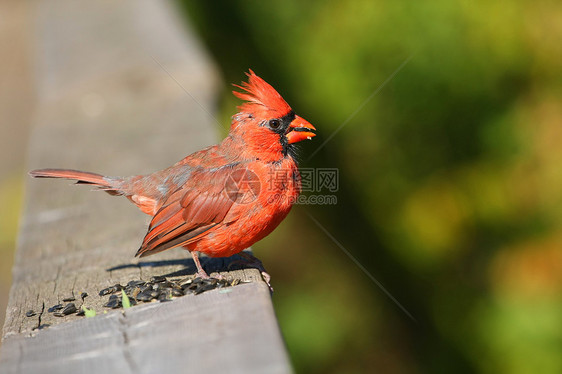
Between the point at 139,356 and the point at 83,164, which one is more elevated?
the point at 83,164

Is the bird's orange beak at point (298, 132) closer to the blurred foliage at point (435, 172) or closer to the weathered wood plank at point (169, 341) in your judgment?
the weathered wood plank at point (169, 341)

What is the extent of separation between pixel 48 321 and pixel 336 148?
Result: 294cm

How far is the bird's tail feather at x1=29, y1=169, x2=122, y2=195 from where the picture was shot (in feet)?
10.3

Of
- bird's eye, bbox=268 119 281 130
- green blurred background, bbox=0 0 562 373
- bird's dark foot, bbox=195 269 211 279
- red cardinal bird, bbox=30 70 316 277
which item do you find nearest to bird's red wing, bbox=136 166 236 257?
red cardinal bird, bbox=30 70 316 277

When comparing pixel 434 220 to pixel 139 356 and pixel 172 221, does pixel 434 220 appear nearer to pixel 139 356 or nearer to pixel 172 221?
pixel 172 221

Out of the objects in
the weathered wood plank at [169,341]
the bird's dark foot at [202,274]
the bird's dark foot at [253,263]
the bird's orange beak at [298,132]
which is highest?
the bird's orange beak at [298,132]

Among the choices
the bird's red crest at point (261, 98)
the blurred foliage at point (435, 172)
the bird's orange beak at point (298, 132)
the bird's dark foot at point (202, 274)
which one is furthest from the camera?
the blurred foliage at point (435, 172)

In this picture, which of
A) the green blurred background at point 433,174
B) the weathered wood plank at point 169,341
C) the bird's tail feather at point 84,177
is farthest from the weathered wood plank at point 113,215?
the green blurred background at point 433,174

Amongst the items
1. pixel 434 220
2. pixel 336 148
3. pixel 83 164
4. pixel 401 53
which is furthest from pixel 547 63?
pixel 83 164

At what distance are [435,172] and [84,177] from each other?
7.75 feet

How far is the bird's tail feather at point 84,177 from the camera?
3.14 m

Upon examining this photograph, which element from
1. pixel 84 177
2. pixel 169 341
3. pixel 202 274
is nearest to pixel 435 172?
pixel 202 274

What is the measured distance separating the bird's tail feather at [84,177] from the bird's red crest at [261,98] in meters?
0.79

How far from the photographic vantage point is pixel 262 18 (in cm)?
495
